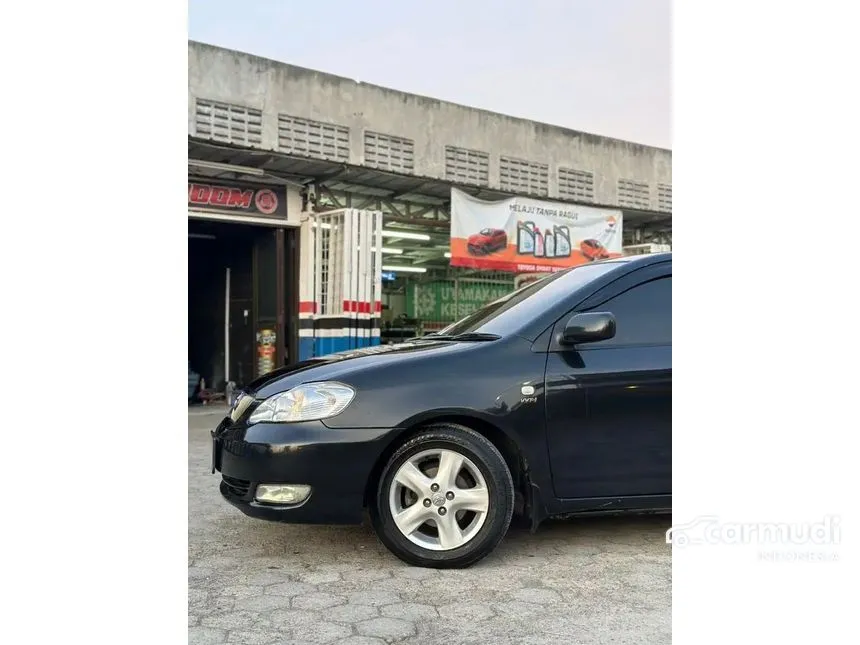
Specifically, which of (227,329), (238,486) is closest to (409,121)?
(227,329)

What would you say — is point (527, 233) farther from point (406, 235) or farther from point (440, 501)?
point (440, 501)

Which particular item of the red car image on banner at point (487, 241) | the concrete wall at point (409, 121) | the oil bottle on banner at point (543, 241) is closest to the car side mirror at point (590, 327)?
the concrete wall at point (409, 121)

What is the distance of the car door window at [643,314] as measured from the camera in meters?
3.86

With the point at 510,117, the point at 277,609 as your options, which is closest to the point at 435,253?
the point at 510,117

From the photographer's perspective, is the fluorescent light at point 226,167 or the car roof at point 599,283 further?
the fluorescent light at point 226,167

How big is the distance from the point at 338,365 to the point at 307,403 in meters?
0.29

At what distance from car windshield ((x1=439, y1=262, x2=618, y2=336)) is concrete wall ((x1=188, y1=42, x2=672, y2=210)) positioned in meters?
6.50

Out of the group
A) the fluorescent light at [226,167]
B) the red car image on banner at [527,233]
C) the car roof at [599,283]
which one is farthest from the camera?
the red car image on banner at [527,233]

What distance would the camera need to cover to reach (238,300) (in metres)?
12.6

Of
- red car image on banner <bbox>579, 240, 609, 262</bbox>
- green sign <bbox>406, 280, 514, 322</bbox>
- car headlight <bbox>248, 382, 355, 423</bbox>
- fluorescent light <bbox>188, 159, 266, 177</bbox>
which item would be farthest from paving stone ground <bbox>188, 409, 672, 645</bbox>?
green sign <bbox>406, 280, 514, 322</bbox>

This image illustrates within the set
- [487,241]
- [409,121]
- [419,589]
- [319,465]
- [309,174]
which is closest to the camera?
[419,589]

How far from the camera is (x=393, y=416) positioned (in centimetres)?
345

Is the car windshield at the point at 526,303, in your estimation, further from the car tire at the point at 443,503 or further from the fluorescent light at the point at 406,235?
the fluorescent light at the point at 406,235

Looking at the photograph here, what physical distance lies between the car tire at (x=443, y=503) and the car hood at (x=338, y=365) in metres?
0.43
